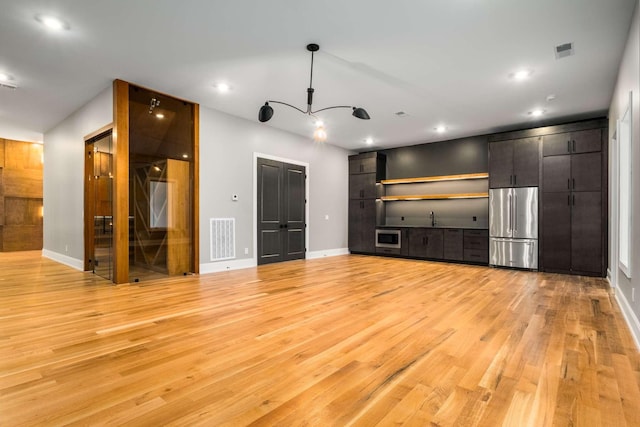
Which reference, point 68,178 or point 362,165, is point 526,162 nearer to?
point 362,165

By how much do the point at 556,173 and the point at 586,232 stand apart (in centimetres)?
118

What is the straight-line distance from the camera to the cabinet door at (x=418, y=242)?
26.1ft

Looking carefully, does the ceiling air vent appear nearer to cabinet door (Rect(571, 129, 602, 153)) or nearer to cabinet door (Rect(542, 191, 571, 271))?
cabinet door (Rect(571, 129, 602, 153))

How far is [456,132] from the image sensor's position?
755cm

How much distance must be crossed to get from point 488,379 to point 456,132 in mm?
6511

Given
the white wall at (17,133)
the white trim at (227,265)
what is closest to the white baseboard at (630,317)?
the white trim at (227,265)

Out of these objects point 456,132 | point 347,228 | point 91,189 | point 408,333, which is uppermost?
point 456,132

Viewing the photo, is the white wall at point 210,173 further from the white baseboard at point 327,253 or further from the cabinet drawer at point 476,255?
the cabinet drawer at point 476,255

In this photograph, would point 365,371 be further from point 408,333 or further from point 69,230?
point 69,230

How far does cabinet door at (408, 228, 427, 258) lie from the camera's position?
7957 mm

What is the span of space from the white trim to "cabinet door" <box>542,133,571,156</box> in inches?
241

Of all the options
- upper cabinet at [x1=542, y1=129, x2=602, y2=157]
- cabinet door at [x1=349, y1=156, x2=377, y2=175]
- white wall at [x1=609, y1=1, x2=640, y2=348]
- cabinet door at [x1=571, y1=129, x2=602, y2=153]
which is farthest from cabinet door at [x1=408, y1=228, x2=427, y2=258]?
white wall at [x1=609, y1=1, x2=640, y2=348]

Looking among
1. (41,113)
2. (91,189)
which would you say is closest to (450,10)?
(91,189)

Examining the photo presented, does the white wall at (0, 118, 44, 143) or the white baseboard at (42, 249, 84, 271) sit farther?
the white wall at (0, 118, 44, 143)
